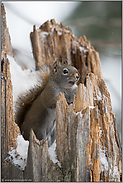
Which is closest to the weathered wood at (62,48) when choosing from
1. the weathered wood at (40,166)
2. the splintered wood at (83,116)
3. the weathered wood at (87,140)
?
the splintered wood at (83,116)

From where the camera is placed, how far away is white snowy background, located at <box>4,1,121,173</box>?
86 cm

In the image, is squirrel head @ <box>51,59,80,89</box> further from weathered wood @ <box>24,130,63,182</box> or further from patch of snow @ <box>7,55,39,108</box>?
weathered wood @ <box>24,130,63,182</box>

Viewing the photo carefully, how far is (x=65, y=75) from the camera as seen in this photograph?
0.81 m

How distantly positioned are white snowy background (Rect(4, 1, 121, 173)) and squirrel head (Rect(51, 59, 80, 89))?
0.35ft

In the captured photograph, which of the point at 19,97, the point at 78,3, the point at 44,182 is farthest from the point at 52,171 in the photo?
the point at 78,3

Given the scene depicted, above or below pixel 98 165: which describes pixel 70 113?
above

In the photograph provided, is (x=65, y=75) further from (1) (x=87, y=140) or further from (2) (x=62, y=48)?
(1) (x=87, y=140)

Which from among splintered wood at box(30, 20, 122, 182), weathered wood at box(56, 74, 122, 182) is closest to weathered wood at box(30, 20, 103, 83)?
splintered wood at box(30, 20, 122, 182)

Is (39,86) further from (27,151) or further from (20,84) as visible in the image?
(27,151)

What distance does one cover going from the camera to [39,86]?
0.84 m

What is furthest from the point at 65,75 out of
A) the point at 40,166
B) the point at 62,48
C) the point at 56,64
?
the point at 40,166

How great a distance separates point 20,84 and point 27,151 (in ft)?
1.03

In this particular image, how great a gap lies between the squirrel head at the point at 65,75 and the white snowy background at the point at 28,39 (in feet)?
0.35

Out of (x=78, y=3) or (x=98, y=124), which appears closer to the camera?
(x=98, y=124)
